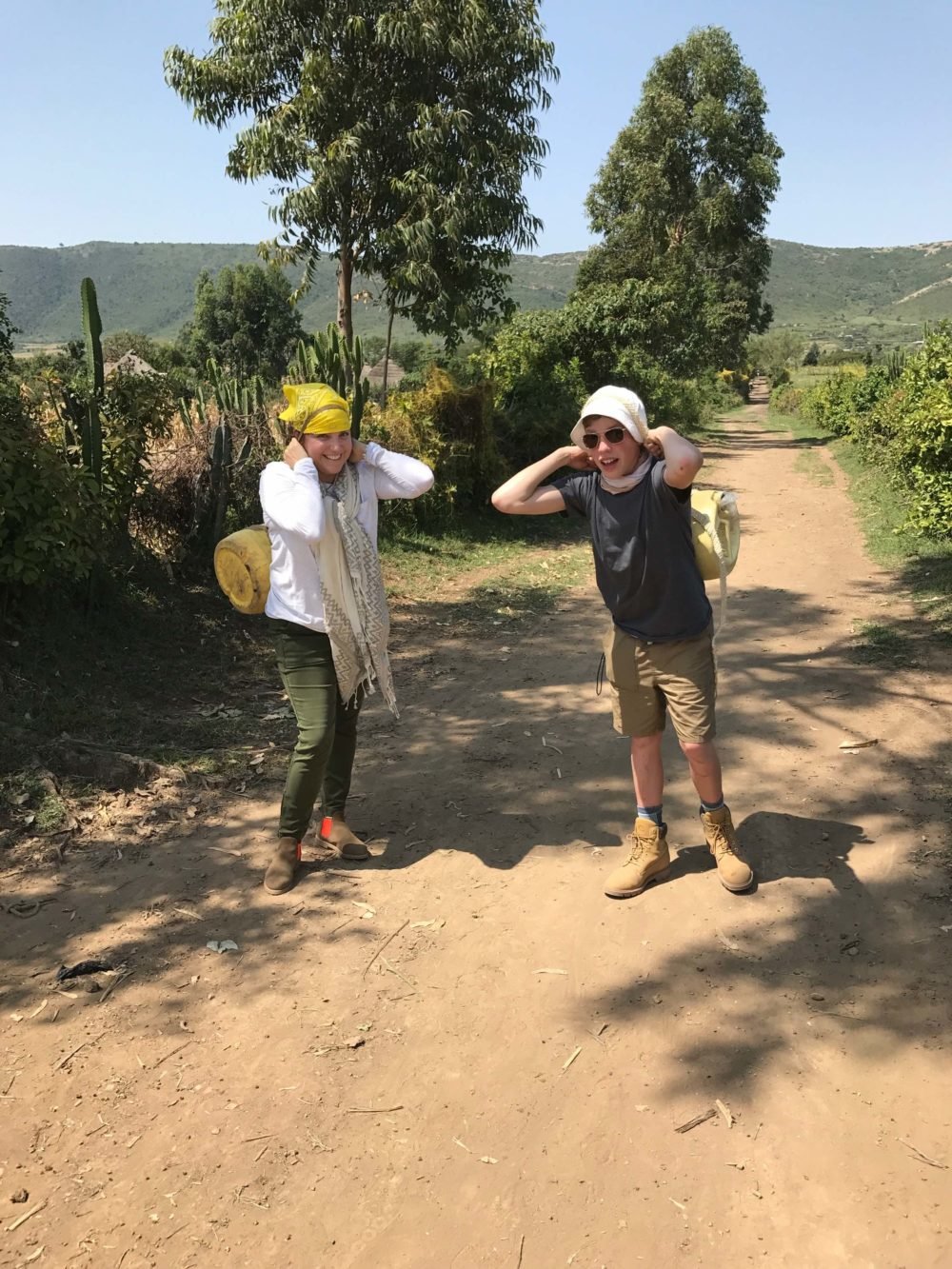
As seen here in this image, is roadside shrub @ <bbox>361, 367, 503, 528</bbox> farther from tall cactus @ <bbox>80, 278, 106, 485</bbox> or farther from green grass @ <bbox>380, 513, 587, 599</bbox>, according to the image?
tall cactus @ <bbox>80, 278, 106, 485</bbox>

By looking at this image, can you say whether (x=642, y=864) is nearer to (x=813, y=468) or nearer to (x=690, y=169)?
(x=813, y=468)

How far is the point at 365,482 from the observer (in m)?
3.77

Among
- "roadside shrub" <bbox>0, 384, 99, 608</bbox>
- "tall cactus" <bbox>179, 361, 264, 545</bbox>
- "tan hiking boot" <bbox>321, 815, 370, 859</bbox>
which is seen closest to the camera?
"tan hiking boot" <bbox>321, 815, 370, 859</bbox>

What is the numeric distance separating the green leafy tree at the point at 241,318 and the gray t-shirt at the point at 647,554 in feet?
186

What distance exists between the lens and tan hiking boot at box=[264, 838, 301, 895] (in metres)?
3.81

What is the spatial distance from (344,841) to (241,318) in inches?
2330

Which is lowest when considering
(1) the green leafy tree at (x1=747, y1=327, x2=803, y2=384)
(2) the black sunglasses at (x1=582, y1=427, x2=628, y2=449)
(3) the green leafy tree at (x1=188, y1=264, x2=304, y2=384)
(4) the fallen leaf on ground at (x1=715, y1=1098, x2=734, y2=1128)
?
(4) the fallen leaf on ground at (x1=715, y1=1098, x2=734, y2=1128)

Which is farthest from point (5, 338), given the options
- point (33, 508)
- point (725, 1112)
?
point (725, 1112)

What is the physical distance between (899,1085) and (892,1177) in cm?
→ 34

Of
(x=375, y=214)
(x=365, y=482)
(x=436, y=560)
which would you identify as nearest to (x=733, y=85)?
(x=375, y=214)

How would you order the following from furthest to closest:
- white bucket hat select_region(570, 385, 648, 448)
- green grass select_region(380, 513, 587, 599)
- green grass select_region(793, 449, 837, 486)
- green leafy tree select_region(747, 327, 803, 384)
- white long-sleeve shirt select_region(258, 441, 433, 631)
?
green leafy tree select_region(747, 327, 803, 384)
green grass select_region(793, 449, 837, 486)
green grass select_region(380, 513, 587, 599)
white long-sleeve shirt select_region(258, 441, 433, 631)
white bucket hat select_region(570, 385, 648, 448)

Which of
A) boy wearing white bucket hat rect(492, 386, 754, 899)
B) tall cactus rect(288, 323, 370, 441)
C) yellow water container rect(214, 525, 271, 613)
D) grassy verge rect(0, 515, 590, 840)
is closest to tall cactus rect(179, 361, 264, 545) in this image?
grassy verge rect(0, 515, 590, 840)

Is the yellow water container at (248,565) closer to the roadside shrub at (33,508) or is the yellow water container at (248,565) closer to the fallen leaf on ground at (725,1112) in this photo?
the fallen leaf on ground at (725,1112)

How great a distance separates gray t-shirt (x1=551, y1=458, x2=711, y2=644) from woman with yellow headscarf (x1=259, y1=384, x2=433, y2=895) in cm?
74
